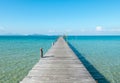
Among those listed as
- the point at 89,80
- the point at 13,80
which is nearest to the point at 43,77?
the point at 89,80

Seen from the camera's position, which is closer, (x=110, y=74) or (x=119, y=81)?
(x=119, y=81)

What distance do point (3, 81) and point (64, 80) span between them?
5440 millimetres

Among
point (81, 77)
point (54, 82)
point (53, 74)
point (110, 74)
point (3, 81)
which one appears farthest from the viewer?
point (110, 74)

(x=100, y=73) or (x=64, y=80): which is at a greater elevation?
(x=64, y=80)

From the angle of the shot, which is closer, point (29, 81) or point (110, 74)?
point (29, 81)

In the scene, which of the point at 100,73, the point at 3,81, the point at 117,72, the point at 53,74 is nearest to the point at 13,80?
the point at 3,81

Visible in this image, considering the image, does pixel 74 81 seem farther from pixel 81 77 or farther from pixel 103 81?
pixel 103 81

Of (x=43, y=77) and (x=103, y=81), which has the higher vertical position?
(x=43, y=77)

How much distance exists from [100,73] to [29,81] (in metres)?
8.18

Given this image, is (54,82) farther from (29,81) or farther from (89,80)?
(89,80)

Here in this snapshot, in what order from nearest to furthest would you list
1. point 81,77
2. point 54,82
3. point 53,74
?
point 54,82 < point 81,77 < point 53,74

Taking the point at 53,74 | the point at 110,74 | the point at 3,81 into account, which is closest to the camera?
the point at 53,74

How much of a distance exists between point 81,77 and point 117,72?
7508 millimetres

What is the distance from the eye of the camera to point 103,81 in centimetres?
1274
